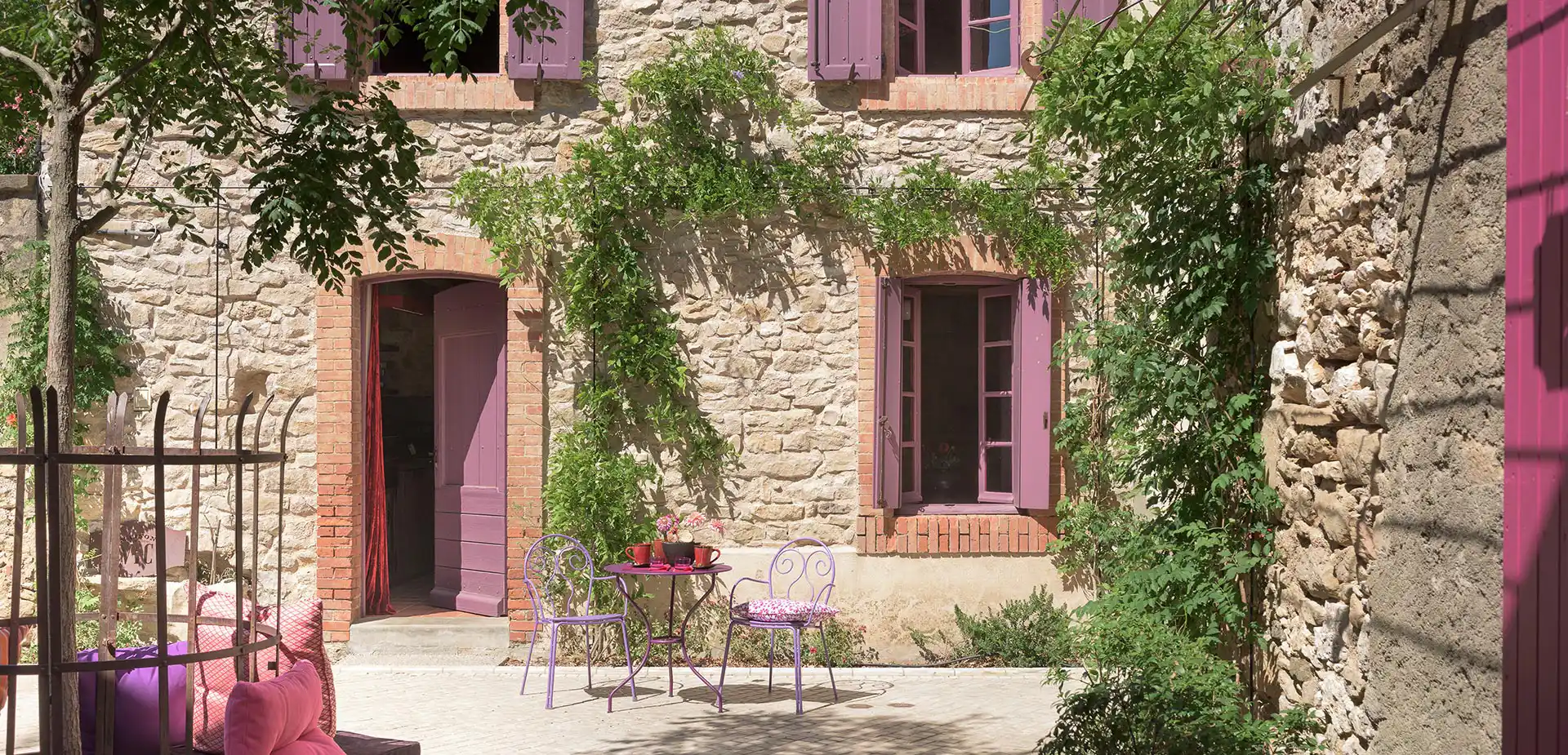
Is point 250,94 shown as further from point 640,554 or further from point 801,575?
point 801,575

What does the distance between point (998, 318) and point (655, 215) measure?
7.17 feet

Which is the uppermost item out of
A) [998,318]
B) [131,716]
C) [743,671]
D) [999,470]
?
[998,318]

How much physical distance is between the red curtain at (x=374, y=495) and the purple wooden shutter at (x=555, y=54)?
5.64 feet

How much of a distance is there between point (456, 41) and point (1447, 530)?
10.3ft

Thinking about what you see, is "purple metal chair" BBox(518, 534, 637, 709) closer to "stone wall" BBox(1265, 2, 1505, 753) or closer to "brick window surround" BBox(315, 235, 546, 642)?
"brick window surround" BBox(315, 235, 546, 642)

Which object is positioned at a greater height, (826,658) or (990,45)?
(990,45)

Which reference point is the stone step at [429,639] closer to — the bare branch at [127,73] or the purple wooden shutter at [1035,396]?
the purple wooden shutter at [1035,396]

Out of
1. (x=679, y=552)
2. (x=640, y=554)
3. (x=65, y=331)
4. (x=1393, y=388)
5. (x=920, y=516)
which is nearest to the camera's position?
(x=65, y=331)

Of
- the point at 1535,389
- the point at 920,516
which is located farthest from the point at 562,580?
the point at 1535,389

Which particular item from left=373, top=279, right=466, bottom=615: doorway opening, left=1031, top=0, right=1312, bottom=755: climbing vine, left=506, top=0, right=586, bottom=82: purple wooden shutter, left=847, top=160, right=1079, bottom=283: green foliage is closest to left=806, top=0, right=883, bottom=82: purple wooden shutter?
left=847, top=160, right=1079, bottom=283: green foliage

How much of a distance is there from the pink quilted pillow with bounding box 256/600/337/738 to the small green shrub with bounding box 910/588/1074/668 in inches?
151

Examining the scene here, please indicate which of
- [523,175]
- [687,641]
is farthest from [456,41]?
[687,641]

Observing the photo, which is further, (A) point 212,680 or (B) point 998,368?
(B) point 998,368

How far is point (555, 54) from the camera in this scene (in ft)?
25.3
